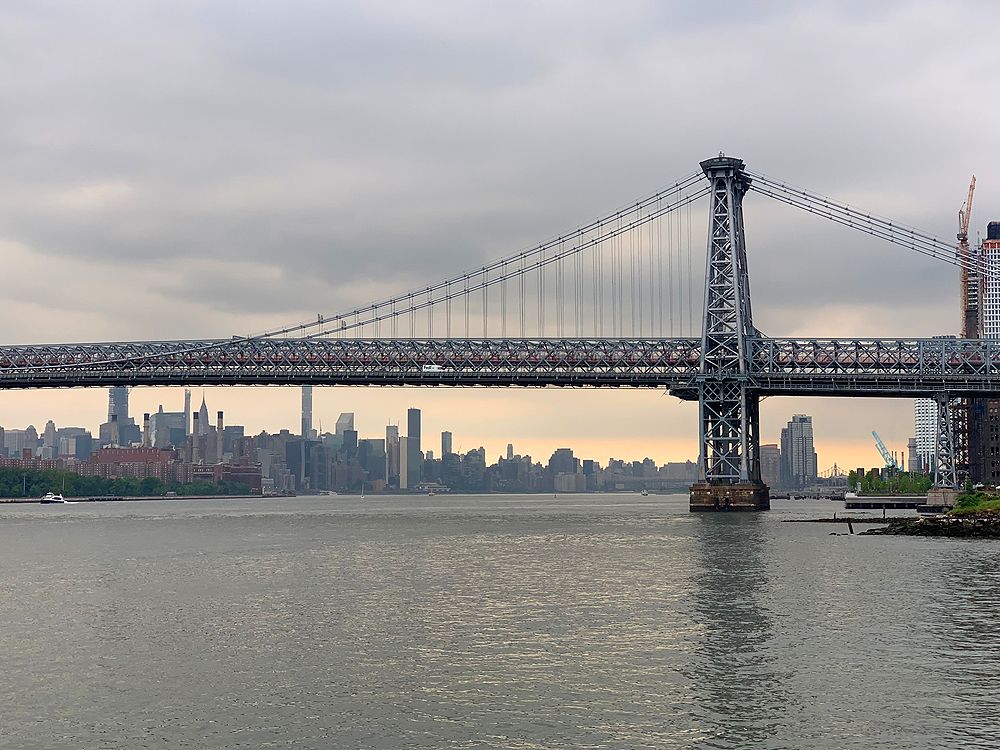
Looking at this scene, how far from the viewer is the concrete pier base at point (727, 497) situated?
11406cm

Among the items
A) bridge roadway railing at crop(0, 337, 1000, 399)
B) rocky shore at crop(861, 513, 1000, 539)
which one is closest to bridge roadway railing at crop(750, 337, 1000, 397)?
bridge roadway railing at crop(0, 337, 1000, 399)

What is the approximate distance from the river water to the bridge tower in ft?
160

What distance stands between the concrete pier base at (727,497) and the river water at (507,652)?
49728mm

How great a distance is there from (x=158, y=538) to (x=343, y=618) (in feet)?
171

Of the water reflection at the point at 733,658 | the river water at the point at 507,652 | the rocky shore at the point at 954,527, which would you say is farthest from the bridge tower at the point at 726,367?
the water reflection at the point at 733,658

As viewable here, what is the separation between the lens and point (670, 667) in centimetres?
3069

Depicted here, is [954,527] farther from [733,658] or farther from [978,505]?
[733,658]

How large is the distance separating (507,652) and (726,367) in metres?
83.4

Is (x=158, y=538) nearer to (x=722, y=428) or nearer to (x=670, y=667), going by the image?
(x=722, y=428)

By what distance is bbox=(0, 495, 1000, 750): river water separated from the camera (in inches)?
965

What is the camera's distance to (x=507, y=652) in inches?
1304

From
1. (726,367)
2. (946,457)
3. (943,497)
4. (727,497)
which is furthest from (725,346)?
(943,497)

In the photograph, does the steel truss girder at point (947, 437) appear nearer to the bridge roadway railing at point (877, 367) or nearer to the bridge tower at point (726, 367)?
the bridge roadway railing at point (877, 367)

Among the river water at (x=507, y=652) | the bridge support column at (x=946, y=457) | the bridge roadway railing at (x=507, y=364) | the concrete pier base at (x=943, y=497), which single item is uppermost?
the bridge roadway railing at (x=507, y=364)
